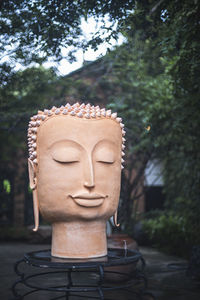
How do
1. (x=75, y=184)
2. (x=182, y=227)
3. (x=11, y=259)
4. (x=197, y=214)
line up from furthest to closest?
1. (x=182, y=227)
2. (x=11, y=259)
3. (x=197, y=214)
4. (x=75, y=184)

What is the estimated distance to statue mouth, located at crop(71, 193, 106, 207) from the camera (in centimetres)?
327

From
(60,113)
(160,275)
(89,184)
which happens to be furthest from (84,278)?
(60,113)

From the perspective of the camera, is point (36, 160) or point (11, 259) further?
point (11, 259)

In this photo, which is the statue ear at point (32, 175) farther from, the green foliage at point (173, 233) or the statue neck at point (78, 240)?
the green foliage at point (173, 233)

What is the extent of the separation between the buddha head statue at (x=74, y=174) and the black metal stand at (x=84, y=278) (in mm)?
240

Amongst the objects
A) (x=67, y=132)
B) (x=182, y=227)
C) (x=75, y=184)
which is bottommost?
(x=182, y=227)

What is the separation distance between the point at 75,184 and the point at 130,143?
24.1 feet

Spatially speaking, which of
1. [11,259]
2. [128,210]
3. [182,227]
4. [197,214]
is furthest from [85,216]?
[128,210]

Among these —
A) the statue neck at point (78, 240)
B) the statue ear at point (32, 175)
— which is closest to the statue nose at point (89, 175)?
the statue neck at point (78, 240)

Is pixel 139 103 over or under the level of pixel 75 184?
over

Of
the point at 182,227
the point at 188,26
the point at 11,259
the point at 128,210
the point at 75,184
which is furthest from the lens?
the point at 128,210

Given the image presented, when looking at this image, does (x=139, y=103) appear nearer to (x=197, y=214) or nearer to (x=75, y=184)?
(x=197, y=214)

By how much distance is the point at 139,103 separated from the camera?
998 cm

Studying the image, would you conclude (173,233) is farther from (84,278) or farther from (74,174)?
(74,174)
